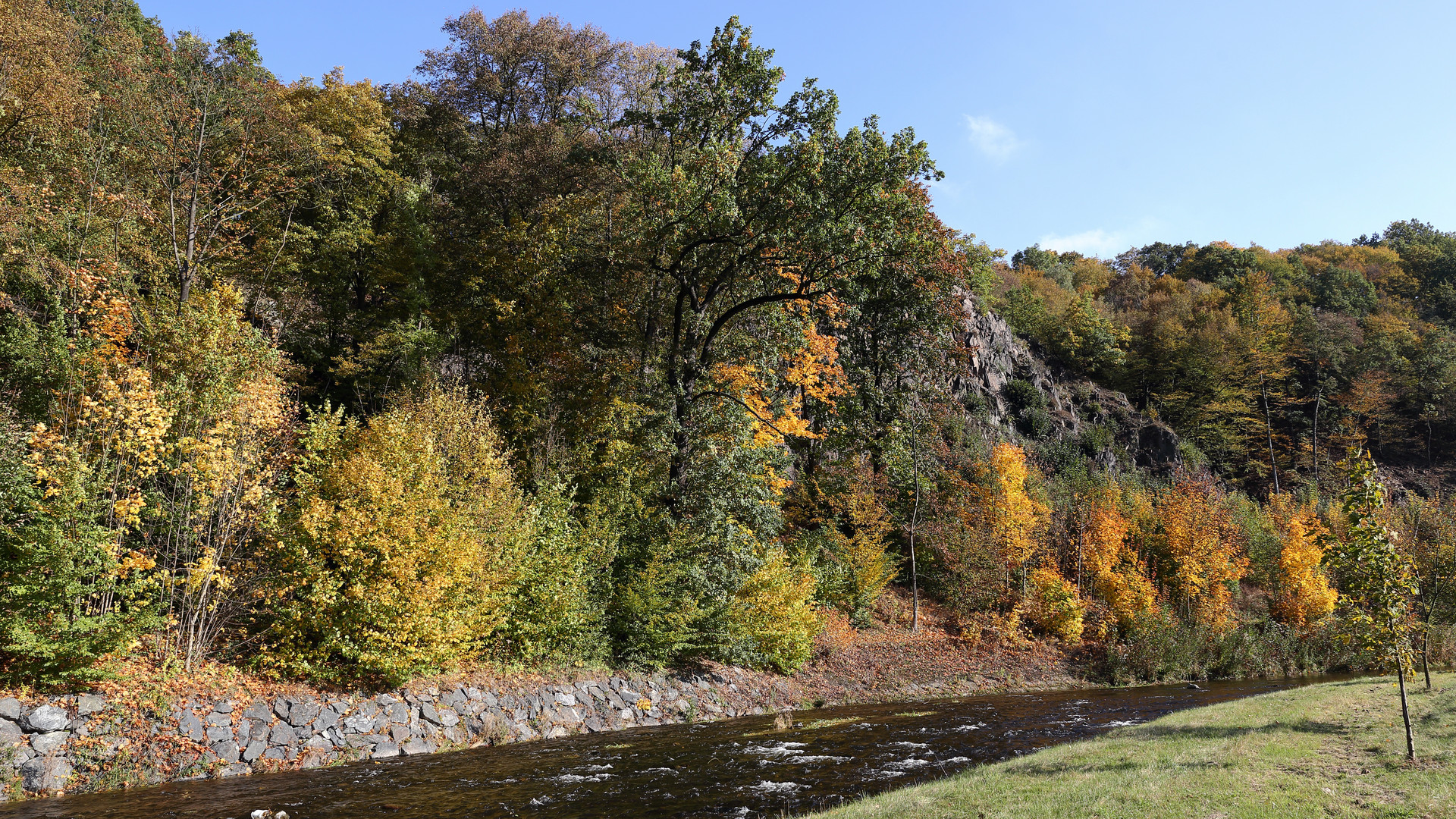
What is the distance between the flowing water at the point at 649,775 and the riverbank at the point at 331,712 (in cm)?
63

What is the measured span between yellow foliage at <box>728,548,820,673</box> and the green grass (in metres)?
11.5

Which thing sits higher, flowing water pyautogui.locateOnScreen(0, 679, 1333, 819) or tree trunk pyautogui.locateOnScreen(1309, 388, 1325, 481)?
tree trunk pyautogui.locateOnScreen(1309, 388, 1325, 481)

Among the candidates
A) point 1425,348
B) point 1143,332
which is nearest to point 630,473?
point 1143,332

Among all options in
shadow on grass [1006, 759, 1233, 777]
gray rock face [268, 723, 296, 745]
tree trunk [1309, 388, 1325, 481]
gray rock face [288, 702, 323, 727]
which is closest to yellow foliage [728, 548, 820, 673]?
gray rock face [288, 702, 323, 727]

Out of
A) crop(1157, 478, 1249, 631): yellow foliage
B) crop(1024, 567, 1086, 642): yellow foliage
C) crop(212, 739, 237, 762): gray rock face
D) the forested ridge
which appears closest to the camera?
crop(212, 739, 237, 762): gray rock face

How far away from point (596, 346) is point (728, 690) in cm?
1371

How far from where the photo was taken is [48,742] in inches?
468

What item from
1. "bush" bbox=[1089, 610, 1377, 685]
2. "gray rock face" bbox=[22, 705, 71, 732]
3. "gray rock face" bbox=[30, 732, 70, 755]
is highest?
"gray rock face" bbox=[22, 705, 71, 732]

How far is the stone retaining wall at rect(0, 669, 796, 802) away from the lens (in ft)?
39.0

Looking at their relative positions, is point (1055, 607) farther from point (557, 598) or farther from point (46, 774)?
point (46, 774)

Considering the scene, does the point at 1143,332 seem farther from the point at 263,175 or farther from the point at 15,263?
the point at 15,263

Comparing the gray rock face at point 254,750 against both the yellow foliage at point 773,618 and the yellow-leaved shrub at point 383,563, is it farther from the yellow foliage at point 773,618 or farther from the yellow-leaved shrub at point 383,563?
the yellow foliage at point 773,618

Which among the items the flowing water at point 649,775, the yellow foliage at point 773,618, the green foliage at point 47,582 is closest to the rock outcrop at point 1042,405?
the yellow foliage at point 773,618

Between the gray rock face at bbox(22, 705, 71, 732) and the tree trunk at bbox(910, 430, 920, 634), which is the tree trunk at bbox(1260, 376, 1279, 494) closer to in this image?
the tree trunk at bbox(910, 430, 920, 634)
